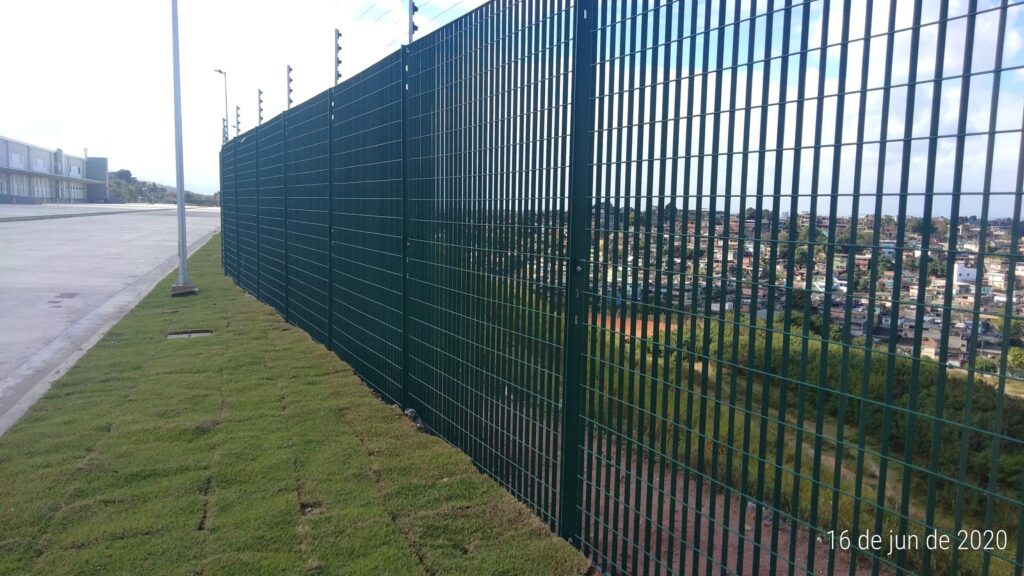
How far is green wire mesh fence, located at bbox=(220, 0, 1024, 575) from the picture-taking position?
7.47ft

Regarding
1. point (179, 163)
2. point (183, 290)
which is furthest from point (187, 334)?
point (179, 163)

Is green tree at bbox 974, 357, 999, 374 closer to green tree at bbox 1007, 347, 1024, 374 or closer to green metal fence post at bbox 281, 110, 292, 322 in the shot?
green tree at bbox 1007, 347, 1024, 374

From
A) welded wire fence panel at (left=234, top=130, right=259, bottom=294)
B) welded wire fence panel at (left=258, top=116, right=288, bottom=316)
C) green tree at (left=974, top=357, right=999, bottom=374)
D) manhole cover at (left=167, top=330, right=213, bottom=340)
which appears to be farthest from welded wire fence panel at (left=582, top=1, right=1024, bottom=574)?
welded wire fence panel at (left=234, top=130, right=259, bottom=294)

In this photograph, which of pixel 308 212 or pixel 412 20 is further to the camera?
pixel 308 212

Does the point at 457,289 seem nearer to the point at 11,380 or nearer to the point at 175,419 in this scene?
the point at 175,419

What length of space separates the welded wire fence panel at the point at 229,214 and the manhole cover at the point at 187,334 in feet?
20.9

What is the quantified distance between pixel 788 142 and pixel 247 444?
4.41 meters

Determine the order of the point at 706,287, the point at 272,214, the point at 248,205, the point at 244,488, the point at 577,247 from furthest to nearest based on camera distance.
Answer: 1. the point at 248,205
2. the point at 272,214
3. the point at 244,488
4. the point at 577,247
5. the point at 706,287

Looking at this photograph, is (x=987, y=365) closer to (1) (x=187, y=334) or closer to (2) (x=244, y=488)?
(2) (x=244, y=488)

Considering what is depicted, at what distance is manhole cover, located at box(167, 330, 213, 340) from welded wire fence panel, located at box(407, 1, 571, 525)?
17.2 feet

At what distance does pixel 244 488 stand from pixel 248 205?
10875 mm

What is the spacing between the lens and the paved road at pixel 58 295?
8273 mm

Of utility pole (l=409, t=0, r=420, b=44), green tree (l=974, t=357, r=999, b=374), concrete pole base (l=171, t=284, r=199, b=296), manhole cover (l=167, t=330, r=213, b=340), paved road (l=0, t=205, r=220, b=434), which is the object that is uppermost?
utility pole (l=409, t=0, r=420, b=44)

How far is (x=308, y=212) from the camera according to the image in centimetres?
970
